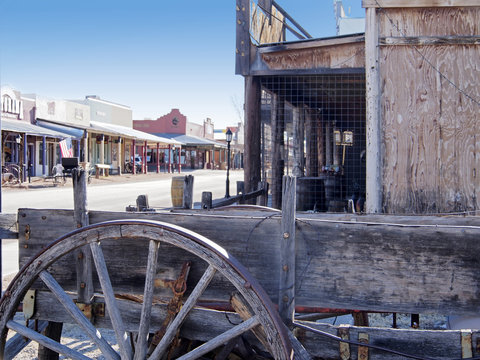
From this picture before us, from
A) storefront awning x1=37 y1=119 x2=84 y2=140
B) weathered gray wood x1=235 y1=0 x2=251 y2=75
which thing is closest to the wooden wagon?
weathered gray wood x1=235 y1=0 x2=251 y2=75

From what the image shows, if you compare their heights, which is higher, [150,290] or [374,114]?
[374,114]

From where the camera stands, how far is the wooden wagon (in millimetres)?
2074

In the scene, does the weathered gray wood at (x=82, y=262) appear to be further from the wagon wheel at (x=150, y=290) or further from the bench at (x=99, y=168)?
the bench at (x=99, y=168)

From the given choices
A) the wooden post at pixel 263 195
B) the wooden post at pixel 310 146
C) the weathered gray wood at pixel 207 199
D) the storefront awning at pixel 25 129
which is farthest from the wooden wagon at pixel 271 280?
the storefront awning at pixel 25 129

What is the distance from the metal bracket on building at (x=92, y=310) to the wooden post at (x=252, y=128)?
5042 mm

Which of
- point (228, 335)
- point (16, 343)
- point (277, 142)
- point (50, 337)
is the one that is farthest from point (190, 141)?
point (228, 335)

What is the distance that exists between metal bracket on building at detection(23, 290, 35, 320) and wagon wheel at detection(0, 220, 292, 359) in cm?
15

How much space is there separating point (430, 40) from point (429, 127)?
0.87 metres

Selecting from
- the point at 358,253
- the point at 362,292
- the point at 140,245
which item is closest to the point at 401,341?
the point at 362,292

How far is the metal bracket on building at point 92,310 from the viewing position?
2463mm

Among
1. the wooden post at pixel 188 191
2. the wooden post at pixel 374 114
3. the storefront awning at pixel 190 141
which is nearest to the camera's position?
the wooden post at pixel 188 191

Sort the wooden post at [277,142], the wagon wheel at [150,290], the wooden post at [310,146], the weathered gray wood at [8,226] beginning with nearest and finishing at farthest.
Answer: the wagon wheel at [150,290] → the weathered gray wood at [8,226] → the wooden post at [277,142] → the wooden post at [310,146]

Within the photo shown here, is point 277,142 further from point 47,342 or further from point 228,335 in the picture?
point 228,335

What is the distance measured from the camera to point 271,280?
89.0 inches
